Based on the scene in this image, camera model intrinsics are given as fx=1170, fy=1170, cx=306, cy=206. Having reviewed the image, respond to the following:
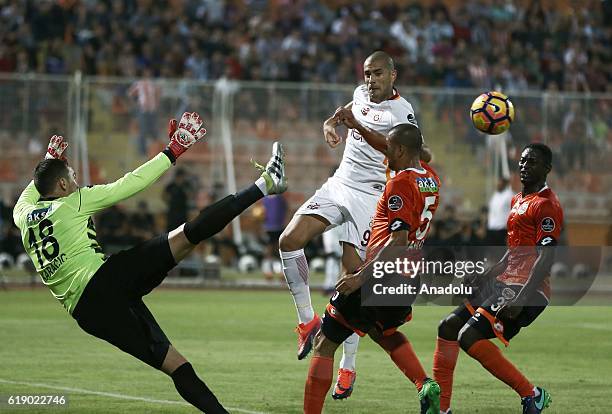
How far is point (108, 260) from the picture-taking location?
345 inches

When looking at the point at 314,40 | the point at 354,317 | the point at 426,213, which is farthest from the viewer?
the point at 314,40

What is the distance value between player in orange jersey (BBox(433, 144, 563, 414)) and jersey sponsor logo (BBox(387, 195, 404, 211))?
136 cm

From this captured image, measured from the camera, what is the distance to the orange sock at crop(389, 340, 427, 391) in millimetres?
8898

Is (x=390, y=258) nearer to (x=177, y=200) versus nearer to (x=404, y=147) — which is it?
(x=404, y=147)

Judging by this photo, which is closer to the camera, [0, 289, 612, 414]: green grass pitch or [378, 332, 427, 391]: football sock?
[378, 332, 427, 391]: football sock

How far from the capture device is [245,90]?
79.3ft

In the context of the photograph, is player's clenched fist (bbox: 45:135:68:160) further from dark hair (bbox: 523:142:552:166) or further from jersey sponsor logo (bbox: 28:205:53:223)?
dark hair (bbox: 523:142:552:166)

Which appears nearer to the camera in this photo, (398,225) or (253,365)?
(398,225)

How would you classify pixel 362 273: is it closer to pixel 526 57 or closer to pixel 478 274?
pixel 478 274

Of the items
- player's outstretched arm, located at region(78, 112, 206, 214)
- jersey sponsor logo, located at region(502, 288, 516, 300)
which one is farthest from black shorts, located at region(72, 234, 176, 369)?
jersey sponsor logo, located at region(502, 288, 516, 300)

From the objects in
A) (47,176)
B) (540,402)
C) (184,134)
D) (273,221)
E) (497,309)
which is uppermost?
(184,134)

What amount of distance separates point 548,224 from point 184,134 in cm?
294

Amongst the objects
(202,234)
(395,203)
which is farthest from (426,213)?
(202,234)

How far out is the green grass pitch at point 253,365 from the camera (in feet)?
34.0
